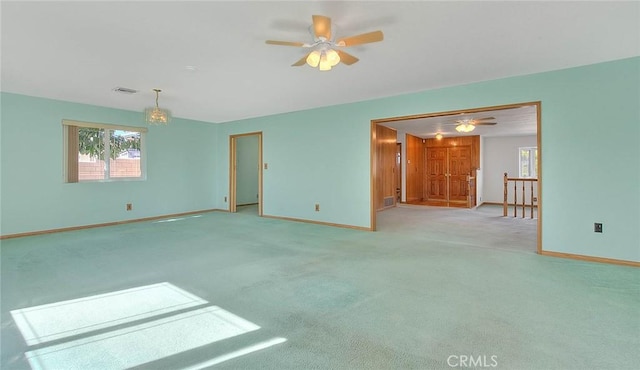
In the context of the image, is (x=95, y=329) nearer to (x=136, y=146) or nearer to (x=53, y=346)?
(x=53, y=346)

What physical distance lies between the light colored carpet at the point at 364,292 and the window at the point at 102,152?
1289mm

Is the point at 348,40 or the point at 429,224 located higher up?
the point at 348,40

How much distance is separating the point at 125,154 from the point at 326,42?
5.38 meters

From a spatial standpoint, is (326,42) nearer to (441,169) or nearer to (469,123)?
(469,123)

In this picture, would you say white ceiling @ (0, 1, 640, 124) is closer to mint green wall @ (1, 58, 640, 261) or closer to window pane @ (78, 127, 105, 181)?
mint green wall @ (1, 58, 640, 261)

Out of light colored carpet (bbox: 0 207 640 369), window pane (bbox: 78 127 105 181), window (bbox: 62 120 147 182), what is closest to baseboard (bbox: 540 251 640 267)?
light colored carpet (bbox: 0 207 640 369)

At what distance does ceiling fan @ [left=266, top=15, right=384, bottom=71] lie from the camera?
2393 mm

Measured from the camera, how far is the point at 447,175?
34.8 feet

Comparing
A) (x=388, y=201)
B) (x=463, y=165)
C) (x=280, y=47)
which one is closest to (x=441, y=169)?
(x=463, y=165)

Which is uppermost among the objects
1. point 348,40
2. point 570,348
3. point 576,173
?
point 348,40

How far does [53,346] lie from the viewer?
73.2 inches

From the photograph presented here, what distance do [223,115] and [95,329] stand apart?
5478 mm

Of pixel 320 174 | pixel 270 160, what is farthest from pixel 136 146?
pixel 320 174

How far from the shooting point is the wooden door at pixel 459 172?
33.4ft
